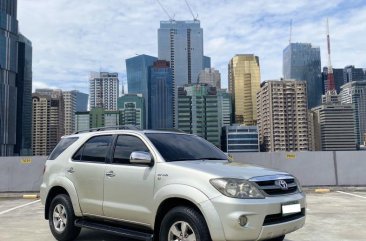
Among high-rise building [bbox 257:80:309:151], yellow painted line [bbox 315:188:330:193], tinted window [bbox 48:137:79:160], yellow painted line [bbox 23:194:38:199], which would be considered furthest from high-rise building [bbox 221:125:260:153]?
tinted window [bbox 48:137:79:160]

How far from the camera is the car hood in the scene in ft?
16.8

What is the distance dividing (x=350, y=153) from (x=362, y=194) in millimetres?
2296

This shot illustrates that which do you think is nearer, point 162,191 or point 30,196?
point 162,191

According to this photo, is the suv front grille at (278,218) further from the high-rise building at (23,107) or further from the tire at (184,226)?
the high-rise building at (23,107)

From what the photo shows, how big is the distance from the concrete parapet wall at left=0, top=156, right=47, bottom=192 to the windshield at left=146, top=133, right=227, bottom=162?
10.4 m

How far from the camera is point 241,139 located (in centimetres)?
18425

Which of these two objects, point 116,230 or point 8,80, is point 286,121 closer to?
point 8,80

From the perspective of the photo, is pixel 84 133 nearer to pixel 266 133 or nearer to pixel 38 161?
pixel 38 161

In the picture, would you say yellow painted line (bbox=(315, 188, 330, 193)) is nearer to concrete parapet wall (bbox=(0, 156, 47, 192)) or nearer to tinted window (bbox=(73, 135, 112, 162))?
concrete parapet wall (bbox=(0, 156, 47, 192))

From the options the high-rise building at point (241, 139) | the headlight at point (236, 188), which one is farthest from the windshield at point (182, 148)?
the high-rise building at point (241, 139)

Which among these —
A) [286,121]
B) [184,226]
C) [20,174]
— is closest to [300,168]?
[20,174]

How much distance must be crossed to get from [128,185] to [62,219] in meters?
1.75

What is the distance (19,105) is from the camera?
182500 millimetres

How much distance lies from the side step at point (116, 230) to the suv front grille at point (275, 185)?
5.22 ft
